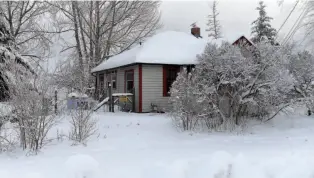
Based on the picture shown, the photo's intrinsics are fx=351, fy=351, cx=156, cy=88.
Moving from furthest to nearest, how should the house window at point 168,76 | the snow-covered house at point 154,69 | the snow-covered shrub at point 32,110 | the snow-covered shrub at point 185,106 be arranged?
1. the house window at point 168,76
2. the snow-covered house at point 154,69
3. the snow-covered shrub at point 185,106
4. the snow-covered shrub at point 32,110

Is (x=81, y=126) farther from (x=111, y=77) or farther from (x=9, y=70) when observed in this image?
(x=111, y=77)

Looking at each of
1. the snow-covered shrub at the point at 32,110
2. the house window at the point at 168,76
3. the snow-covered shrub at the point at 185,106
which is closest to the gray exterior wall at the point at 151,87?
the house window at the point at 168,76

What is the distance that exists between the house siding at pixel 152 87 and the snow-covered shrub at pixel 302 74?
6.16 meters

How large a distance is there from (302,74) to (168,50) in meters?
7.16

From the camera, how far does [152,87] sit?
17.5 m

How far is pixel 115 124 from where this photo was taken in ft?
40.2

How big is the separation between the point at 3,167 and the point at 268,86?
344 inches

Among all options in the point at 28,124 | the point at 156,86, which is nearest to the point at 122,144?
the point at 28,124

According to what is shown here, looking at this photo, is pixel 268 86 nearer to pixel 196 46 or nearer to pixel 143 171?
pixel 143 171

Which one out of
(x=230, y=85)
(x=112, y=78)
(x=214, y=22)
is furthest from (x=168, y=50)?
(x=214, y=22)

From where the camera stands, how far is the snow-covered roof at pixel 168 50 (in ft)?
57.2

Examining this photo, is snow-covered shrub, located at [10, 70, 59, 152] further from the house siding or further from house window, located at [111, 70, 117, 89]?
house window, located at [111, 70, 117, 89]

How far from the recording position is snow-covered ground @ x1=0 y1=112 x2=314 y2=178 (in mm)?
6539

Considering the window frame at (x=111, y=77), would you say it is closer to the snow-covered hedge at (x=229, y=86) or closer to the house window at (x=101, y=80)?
the house window at (x=101, y=80)
